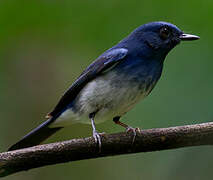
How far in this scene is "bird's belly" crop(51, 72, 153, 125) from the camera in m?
4.66

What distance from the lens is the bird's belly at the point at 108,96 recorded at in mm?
4664

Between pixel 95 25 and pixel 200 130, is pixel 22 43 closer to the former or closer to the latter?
pixel 95 25

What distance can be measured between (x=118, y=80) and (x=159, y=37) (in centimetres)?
86

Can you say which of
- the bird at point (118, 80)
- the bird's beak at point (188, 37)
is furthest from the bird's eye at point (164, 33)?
the bird's beak at point (188, 37)

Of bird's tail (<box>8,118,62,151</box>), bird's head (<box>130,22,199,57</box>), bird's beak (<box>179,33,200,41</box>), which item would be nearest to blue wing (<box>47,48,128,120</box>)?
bird's tail (<box>8,118,62,151</box>)

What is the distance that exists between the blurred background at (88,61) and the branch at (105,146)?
14.7 inches

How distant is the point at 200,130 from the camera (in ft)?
13.0

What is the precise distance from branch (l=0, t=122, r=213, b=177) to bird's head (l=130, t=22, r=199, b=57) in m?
1.27

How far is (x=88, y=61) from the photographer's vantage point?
595cm

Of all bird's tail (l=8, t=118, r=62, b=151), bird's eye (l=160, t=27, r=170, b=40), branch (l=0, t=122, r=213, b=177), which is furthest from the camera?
bird's eye (l=160, t=27, r=170, b=40)

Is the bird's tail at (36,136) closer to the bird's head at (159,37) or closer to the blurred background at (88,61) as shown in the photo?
the blurred background at (88,61)

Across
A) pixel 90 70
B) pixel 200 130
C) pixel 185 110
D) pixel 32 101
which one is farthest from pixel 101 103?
pixel 32 101

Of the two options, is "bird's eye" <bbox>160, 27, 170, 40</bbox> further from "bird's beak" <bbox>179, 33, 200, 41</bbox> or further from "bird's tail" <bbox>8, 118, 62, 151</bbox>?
"bird's tail" <bbox>8, 118, 62, 151</bbox>

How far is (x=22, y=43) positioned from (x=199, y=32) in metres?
2.49
